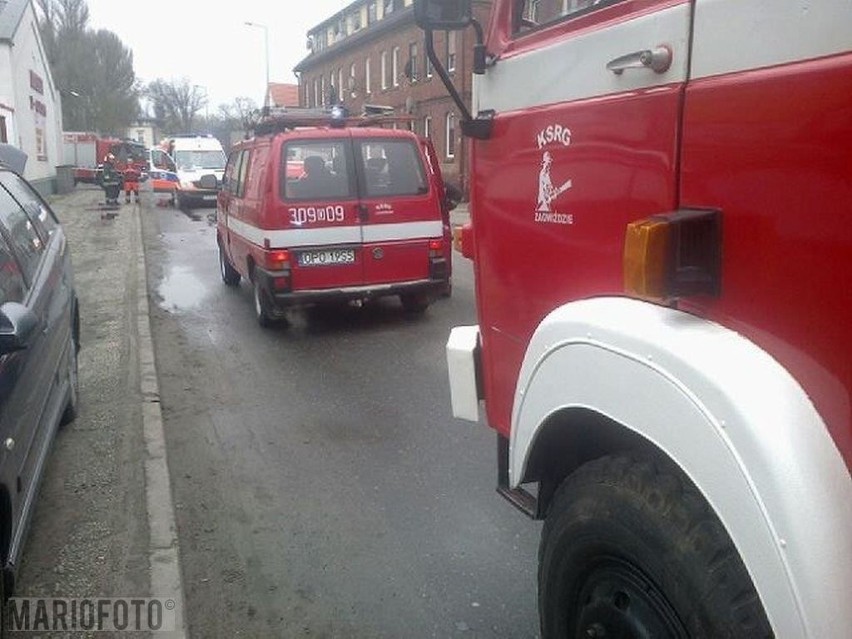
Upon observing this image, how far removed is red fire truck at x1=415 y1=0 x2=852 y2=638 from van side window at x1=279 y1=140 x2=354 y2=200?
5.49m

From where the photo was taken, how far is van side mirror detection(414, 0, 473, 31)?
2.67m

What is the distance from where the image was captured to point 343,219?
7824 mm

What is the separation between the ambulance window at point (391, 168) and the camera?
26.3ft

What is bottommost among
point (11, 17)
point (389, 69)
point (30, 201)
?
point (30, 201)

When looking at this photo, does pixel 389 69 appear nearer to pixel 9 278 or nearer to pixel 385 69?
pixel 385 69

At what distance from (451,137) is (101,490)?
89.4 ft

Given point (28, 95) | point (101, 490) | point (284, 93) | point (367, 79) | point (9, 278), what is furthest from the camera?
point (284, 93)

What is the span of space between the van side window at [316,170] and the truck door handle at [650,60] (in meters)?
6.11

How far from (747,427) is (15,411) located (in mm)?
2714

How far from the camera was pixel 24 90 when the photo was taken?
28.4 m

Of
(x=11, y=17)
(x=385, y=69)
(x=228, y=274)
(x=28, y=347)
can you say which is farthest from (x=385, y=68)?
(x=28, y=347)

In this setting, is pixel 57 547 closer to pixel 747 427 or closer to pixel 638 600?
pixel 638 600

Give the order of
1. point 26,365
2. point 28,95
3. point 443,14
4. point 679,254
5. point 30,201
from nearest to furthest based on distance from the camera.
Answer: point 679,254
point 443,14
point 26,365
point 30,201
point 28,95

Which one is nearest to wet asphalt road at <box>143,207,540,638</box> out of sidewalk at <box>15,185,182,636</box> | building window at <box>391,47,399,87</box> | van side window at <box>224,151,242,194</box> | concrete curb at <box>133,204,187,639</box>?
concrete curb at <box>133,204,187,639</box>
